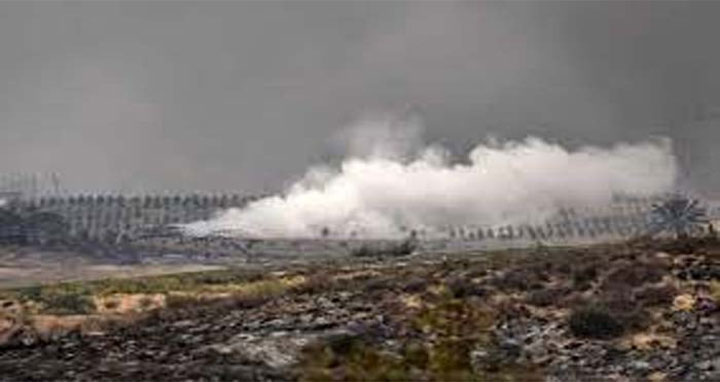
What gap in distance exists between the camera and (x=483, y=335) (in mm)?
35531

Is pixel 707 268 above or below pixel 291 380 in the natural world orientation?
above

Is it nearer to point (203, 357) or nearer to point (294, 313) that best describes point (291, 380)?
point (203, 357)

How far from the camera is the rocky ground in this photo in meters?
48.6

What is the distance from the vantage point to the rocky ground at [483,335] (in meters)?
48.6

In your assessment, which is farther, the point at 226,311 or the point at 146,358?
the point at 226,311

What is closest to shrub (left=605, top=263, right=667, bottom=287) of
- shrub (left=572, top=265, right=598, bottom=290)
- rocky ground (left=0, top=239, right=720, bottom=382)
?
rocky ground (left=0, top=239, right=720, bottom=382)

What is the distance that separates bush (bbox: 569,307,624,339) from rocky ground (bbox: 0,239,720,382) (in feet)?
0.17

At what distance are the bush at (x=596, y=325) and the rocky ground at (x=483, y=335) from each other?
2.1 inches

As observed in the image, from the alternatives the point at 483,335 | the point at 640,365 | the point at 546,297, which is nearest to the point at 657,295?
the point at 546,297

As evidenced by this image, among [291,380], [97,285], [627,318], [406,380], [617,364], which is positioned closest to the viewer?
[406,380]

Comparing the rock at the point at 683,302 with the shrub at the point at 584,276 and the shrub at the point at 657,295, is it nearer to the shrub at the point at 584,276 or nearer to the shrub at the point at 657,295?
the shrub at the point at 657,295

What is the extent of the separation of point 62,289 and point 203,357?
52.7 meters

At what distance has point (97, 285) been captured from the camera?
103m

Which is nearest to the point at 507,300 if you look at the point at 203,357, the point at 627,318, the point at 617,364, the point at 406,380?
the point at 627,318
